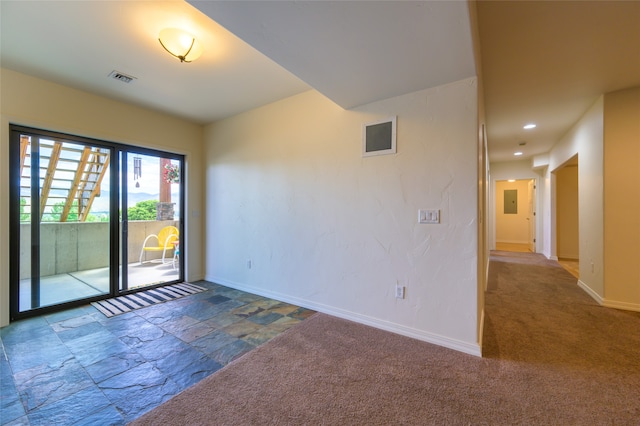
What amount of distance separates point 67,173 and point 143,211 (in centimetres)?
97

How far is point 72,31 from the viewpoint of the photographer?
2123mm

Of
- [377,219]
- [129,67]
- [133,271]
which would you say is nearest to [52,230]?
[133,271]

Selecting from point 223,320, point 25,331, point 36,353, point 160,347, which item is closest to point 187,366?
point 160,347

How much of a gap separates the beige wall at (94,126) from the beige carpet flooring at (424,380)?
109 inches

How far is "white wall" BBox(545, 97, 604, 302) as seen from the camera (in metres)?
3.29

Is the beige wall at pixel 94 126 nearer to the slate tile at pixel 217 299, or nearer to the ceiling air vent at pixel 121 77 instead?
the ceiling air vent at pixel 121 77

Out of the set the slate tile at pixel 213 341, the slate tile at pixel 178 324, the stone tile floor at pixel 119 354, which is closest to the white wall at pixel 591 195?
the stone tile floor at pixel 119 354

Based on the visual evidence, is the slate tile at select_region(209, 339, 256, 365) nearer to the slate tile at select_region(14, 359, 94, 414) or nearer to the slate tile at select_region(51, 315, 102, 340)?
the slate tile at select_region(14, 359, 94, 414)

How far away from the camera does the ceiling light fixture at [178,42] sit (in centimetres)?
208

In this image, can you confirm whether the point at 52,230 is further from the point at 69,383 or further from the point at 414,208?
the point at 414,208

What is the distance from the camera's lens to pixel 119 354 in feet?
7.02

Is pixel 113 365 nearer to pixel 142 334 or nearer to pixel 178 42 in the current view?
pixel 142 334

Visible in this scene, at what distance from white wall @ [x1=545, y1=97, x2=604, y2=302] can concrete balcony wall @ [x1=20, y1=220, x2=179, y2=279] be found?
6.56m

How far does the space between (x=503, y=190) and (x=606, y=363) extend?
29.1 ft
